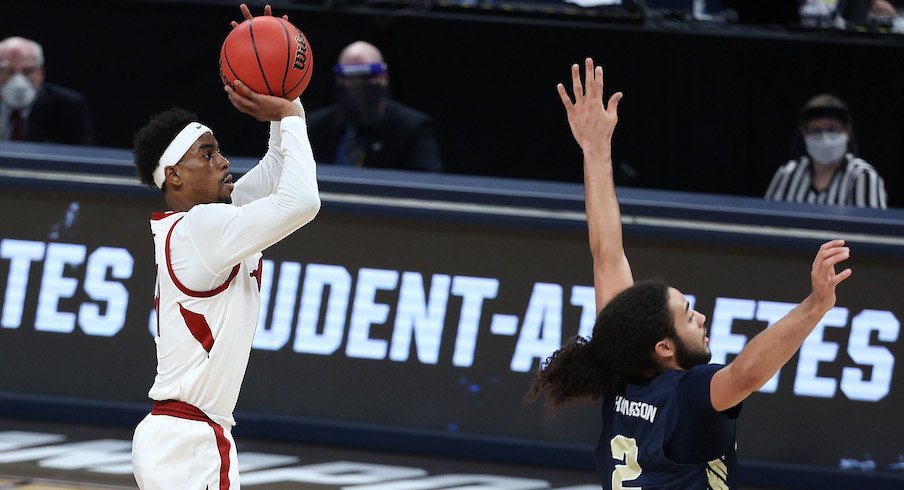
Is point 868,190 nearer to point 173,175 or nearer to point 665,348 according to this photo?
point 665,348

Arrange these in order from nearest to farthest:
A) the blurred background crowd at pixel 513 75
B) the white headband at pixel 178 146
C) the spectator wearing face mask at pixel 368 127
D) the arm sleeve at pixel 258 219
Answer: the arm sleeve at pixel 258 219, the white headband at pixel 178 146, the spectator wearing face mask at pixel 368 127, the blurred background crowd at pixel 513 75

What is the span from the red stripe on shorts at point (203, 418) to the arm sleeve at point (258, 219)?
0.44m

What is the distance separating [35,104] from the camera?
9312mm

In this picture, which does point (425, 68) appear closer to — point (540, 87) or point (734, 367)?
point (540, 87)

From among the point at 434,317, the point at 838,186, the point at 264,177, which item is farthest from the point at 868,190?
the point at 264,177

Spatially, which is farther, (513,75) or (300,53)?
(513,75)

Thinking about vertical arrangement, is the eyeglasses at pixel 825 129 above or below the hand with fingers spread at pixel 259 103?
above

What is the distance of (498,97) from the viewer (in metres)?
9.91

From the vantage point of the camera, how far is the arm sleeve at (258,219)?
13.9ft

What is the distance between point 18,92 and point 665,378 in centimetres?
662

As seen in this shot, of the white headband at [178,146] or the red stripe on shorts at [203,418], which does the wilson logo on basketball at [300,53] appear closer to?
the white headband at [178,146]

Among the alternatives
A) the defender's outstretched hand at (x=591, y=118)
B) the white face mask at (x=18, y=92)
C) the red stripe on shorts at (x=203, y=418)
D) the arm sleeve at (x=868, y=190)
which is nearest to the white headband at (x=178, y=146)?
the red stripe on shorts at (x=203, y=418)

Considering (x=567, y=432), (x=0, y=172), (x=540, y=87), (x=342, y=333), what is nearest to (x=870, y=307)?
(x=567, y=432)

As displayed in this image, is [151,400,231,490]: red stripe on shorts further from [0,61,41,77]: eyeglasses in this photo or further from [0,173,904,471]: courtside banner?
[0,61,41,77]: eyeglasses
